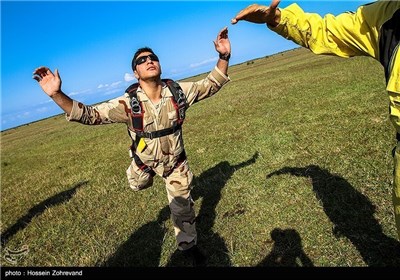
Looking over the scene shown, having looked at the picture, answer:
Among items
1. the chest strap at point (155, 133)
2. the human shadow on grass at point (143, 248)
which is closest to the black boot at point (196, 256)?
the human shadow on grass at point (143, 248)

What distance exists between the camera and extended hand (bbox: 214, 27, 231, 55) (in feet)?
16.7

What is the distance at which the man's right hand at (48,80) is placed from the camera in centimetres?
427

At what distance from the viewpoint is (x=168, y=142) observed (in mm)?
5312

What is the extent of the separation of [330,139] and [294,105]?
6887mm

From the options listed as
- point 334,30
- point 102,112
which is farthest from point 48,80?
point 334,30

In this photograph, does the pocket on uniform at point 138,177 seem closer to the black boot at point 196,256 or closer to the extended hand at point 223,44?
the black boot at point 196,256

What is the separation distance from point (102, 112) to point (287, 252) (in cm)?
357

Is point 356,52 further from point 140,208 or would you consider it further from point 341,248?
point 140,208

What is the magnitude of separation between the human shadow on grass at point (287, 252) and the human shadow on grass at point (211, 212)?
699mm

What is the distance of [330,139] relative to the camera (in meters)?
9.83

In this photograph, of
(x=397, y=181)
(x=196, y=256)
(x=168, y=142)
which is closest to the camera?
(x=397, y=181)

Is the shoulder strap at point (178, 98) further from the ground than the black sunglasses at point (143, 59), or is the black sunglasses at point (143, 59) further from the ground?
the black sunglasses at point (143, 59)

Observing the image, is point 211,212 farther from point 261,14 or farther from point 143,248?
point 261,14

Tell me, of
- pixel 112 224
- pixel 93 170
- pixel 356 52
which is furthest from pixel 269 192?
pixel 93 170
